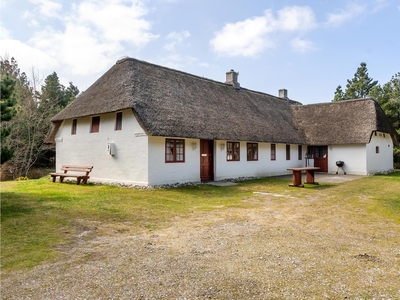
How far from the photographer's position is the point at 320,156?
67.2ft

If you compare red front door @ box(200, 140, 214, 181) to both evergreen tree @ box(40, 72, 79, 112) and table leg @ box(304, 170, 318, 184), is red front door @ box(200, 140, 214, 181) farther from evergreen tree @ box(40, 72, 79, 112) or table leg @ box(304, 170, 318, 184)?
evergreen tree @ box(40, 72, 79, 112)

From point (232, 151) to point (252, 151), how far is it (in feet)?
5.81

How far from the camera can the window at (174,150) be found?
12.3 metres

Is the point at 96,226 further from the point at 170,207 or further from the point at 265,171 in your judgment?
the point at 265,171

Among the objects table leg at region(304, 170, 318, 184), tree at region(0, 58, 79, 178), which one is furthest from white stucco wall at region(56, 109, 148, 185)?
tree at region(0, 58, 79, 178)

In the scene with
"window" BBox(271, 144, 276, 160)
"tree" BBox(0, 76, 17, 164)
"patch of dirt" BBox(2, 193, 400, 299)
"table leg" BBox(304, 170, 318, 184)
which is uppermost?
"tree" BBox(0, 76, 17, 164)

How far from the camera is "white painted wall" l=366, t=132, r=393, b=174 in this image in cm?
1873

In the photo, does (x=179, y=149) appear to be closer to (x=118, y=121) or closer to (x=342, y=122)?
(x=118, y=121)

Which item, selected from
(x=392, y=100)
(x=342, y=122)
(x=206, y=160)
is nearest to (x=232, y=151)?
(x=206, y=160)

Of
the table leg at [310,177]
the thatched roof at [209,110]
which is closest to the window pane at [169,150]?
the thatched roof at [209,110]

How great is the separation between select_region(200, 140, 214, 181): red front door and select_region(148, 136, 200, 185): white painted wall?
14.1 inches

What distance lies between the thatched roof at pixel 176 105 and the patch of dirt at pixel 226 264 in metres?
6.30

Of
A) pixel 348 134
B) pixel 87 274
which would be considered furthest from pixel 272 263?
pixel 348 134

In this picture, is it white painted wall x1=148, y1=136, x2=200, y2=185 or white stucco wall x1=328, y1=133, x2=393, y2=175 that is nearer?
white painted wall x1=148, y1=136, x2=200, y2=185
